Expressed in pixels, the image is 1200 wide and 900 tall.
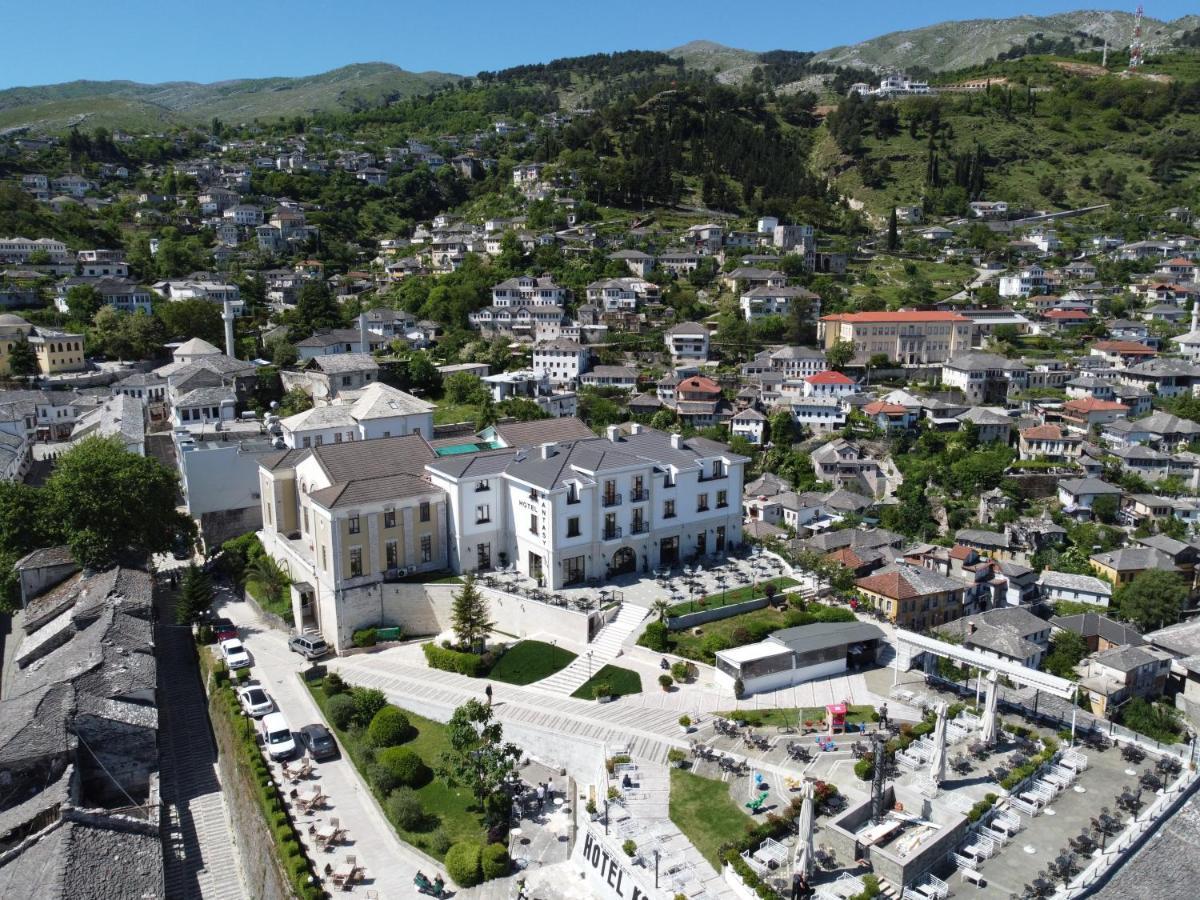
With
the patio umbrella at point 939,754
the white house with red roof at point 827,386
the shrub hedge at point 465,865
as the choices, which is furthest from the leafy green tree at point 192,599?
the white house with red roof at point 827,386

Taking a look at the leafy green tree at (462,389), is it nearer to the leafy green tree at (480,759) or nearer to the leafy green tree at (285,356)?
the leafy green tree at (285,356)

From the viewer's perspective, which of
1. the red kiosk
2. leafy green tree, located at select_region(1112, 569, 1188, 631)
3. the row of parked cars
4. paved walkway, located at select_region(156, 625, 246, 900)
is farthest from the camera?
leafy green tree, located at select_region(1112, 569, 1188, 631)

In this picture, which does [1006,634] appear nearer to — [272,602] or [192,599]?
[272,602]

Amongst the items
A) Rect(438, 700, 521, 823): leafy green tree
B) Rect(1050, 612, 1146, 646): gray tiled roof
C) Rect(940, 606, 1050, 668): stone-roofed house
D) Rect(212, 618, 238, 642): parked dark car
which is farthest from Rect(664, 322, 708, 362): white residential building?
Rect(438, 700, 521, 823): leafy green tree

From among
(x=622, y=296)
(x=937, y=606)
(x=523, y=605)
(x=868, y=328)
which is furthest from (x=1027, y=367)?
(x=523, y=605)

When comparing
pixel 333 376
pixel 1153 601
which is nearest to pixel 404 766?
pixel 1153 601

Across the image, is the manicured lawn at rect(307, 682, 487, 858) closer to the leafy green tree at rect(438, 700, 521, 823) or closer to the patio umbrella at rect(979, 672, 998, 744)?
the leafy green tree at rect(438, 700, 521, 823)

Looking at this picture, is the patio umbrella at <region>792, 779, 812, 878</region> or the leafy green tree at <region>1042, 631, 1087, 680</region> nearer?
the patio umbrella at <region>792, 779, 812, 878</region>
